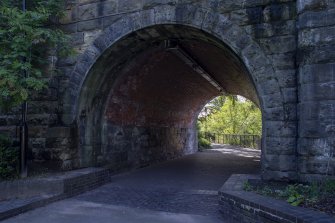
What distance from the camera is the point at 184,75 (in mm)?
12461

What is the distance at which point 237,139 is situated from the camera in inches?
1108

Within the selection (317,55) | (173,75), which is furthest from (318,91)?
(173,75)

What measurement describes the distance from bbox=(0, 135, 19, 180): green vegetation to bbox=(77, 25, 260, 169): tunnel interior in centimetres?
145

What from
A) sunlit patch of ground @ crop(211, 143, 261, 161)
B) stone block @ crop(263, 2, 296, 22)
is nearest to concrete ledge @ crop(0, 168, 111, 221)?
stone block @ crop(263, 2, 296, 22)

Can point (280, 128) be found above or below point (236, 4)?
below

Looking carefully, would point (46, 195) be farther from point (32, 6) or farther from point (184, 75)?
point (184, 75)

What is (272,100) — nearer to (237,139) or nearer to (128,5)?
(128,5)

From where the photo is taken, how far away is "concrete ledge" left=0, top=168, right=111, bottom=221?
20.3 ft

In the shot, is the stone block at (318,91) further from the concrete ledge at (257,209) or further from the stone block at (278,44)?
the concrete ledge at (257,209)

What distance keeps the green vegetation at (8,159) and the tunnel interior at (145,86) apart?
1450mm

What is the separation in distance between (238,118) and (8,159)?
25.3 metres

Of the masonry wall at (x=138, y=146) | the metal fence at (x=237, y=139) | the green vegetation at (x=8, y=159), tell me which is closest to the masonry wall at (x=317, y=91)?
the masonry wall at (x=138, y=146)

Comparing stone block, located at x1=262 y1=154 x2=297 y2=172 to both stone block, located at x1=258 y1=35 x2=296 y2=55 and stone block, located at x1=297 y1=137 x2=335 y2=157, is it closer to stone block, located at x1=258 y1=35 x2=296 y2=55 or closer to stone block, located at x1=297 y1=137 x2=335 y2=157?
stone block, located at x1=297 y1=137 x2=335 y2=157

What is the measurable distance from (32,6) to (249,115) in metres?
24.9
